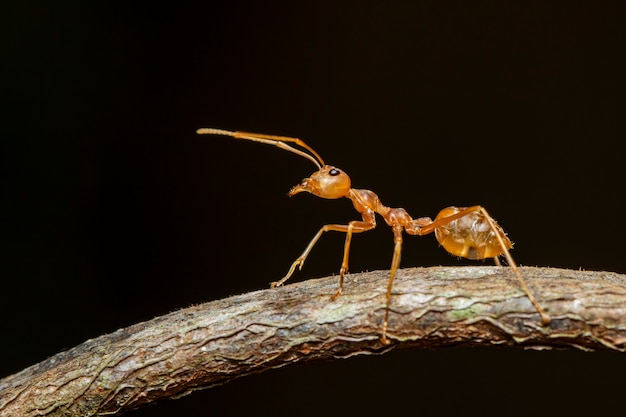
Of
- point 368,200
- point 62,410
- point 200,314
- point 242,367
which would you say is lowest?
point 62,410

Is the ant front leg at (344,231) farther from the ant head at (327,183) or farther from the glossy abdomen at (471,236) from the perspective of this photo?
the glossy abdomen at (471,236)

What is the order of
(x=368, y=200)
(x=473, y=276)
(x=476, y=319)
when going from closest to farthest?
(x=476, y=319), (x=473, y=276), (x=368, y=200)

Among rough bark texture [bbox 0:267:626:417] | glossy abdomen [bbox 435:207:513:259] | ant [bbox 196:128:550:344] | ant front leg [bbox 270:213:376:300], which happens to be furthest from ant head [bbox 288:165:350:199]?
rough bark texture [bbox 0:267:626:417]

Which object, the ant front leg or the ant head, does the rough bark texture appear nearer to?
the ant front leg

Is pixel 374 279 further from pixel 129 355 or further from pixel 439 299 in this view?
pixel 129 355

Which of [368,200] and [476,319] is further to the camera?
[368,200]

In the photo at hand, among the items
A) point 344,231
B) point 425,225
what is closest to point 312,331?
point 344,231

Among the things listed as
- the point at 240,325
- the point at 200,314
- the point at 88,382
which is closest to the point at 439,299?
the point at 240,325
